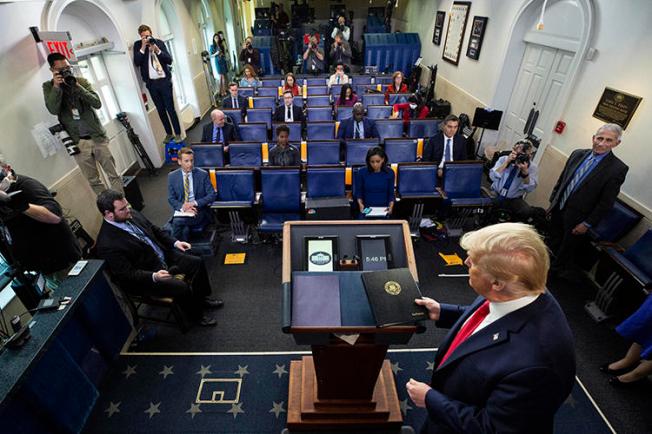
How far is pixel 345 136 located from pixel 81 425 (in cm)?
493

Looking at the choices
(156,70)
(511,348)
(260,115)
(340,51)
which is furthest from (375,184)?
(340,51)

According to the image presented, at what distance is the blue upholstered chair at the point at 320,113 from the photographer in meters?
6.44

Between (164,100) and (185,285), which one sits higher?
(164,100)

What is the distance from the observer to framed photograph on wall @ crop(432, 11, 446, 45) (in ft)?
30.1

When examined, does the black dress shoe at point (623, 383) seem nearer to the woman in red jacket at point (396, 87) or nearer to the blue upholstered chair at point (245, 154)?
the blue upholstered chair at point (245, 154)

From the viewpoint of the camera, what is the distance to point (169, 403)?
2.64m

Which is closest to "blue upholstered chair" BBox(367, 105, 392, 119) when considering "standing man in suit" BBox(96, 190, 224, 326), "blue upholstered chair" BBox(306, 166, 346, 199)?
"blue upholstered chair" BBox(306, 166, 346, 199)

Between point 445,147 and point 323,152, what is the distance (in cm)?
187

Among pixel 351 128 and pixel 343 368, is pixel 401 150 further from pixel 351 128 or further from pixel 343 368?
pixel 343 368

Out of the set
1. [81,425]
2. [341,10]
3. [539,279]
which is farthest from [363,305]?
[341,10]

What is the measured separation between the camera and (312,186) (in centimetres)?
434

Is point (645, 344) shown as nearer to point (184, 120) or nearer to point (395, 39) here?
point (184, 120)

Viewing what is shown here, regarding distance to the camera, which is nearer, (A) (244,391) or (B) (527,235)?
(B) (527,235)

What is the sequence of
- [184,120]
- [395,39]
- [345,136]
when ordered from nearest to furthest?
[345,136] → [184,120] → [395,39]
